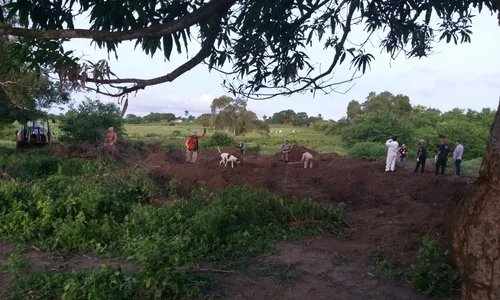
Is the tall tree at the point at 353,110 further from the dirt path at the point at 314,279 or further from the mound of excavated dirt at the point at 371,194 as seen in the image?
the dirt path at the point at 314,279

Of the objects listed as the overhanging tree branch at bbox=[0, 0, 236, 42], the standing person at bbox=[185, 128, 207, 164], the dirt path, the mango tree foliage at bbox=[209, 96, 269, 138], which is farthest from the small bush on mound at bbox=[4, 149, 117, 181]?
the mango tree foliage at bbox=[209, 96, 269, 138]

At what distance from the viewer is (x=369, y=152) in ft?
80.7

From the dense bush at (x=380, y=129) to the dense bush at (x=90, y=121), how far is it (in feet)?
56.8

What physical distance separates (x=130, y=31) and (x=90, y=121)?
61.0 ft

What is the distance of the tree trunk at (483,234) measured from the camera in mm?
2477

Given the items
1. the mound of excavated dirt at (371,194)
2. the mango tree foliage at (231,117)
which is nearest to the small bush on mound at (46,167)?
the mound of excavated dirt at (371,194)

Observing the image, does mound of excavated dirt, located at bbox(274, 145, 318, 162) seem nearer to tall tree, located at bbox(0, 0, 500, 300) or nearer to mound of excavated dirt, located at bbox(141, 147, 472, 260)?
mound of excavated dirt, located at bbox(141, 147, 472, 260)

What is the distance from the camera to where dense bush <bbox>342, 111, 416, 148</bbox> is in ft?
98.5

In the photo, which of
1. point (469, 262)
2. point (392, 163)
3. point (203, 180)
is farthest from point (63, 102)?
point (469, 262)

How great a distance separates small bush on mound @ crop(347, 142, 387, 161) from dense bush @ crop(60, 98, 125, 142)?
13079 mm

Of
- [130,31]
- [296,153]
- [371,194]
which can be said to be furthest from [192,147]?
[130,31]

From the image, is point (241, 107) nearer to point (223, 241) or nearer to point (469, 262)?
point (223, 241)

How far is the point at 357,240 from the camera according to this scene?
6.47 metres

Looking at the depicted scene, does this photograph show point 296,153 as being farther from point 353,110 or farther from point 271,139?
point 353,110
